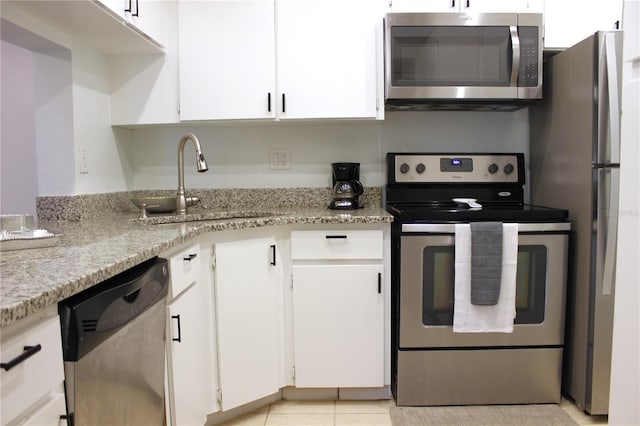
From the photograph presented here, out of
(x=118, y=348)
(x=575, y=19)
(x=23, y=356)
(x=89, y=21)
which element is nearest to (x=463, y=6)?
(x=575, y=19)

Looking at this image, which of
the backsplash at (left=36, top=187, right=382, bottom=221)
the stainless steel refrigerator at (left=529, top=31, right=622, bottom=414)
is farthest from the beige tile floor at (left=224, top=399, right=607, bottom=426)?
the backsplash at (left=36, top=187, right=382, bottom=221)

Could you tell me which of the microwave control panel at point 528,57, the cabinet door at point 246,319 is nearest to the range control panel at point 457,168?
the microwave control panel at point 528,57

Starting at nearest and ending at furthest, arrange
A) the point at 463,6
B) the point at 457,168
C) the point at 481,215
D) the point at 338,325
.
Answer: the point at 481,215
the point at 338,325
the point at 463,6
the point at 457,168

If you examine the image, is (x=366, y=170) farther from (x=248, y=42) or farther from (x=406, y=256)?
(x=248, y=42)

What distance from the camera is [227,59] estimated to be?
2072 millimetres

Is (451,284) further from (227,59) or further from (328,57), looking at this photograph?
(227,59)

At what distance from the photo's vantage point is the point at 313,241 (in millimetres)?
1898

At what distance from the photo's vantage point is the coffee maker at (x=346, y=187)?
2.20m

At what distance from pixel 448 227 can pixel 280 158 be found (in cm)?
103

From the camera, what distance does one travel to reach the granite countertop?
73cm

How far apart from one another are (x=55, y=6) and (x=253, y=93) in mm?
837

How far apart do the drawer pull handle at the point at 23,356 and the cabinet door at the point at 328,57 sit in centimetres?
157

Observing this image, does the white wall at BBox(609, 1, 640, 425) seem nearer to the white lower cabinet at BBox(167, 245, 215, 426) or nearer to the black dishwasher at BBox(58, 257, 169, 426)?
the black dishwasher at BBox(58, 257, 169, 426)

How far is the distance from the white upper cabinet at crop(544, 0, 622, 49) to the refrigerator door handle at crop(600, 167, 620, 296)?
72 cm
